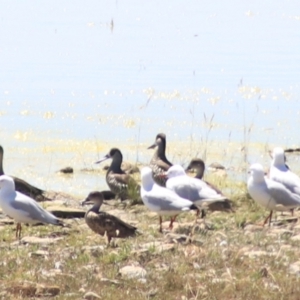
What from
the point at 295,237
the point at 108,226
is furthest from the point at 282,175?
the point at 108,226

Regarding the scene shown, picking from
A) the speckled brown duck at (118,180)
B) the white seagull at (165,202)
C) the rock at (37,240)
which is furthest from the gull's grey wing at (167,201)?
the speckled brown duck at (118,180)

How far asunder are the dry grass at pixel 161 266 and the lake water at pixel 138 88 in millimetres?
3903

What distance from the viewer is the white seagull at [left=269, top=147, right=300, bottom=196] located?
1105cm

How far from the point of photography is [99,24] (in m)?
26.3

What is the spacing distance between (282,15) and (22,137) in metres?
14.8

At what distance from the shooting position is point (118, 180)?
12.7m

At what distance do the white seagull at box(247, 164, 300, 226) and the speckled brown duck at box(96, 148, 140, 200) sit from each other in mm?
1970

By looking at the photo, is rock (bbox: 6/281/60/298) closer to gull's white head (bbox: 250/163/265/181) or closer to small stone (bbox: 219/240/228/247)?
small stone (bbox: 219/240/228/247)

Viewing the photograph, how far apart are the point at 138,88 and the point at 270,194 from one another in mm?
8420

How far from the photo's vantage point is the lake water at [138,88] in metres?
15.5

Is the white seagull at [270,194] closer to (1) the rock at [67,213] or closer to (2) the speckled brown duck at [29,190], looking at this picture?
(1) the rock at [67,213]

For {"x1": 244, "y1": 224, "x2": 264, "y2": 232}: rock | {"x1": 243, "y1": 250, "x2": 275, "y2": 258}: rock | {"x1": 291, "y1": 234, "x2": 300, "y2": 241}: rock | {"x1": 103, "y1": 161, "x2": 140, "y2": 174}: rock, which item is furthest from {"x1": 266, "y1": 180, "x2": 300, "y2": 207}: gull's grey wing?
{"x1": 103, "y1": 161, "x2": 140, "y2": 174}: rock

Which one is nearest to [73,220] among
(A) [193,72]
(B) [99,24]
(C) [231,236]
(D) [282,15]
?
(C) [231,236]

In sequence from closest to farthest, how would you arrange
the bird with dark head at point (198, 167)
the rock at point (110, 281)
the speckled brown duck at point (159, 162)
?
the rock at point (110, 281) → the bird with dark head at point (198, 167) → the speckled brown duck at point (159, 162)
